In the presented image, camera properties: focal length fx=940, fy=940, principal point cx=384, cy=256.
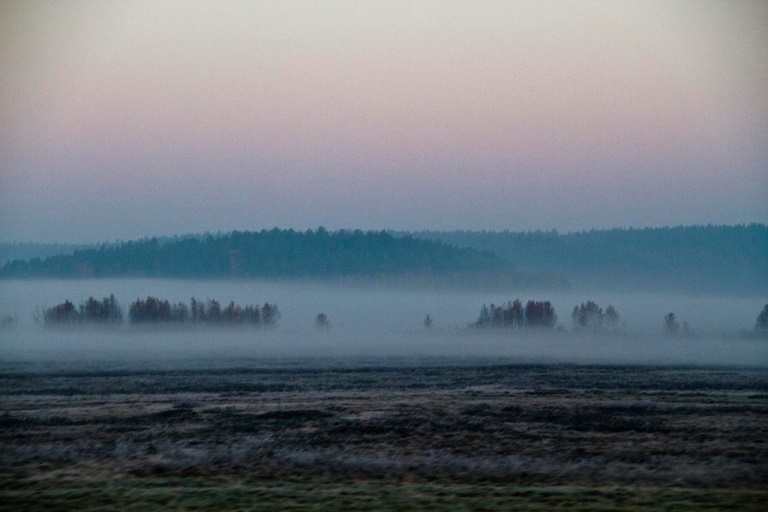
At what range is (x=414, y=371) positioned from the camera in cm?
5712

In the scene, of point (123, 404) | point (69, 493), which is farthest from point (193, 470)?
point (123, 404)

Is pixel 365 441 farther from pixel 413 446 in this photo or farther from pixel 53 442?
pixel 53 442

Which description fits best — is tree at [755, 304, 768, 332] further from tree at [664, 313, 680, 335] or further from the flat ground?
the flat ground

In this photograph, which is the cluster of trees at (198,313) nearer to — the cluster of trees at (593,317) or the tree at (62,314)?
the tree at (62,314)

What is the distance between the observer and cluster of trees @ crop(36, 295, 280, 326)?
614 ft

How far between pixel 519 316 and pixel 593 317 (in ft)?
50.6

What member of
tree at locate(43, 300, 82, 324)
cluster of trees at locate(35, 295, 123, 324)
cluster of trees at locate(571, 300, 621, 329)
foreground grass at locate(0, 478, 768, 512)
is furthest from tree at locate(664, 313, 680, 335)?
foreground grass at locate(0, 478, 768, 512)

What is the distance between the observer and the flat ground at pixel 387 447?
63.8 feet

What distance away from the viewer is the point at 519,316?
19362 centimetres

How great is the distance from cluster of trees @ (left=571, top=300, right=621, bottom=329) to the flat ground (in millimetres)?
143098

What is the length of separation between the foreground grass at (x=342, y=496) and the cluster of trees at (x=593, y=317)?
166260 mm

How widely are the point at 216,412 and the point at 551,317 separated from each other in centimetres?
16308

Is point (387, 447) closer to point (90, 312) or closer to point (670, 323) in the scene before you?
point (670, 323)

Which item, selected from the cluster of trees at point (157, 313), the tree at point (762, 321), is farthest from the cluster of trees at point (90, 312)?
the tree at point (762, 321)
